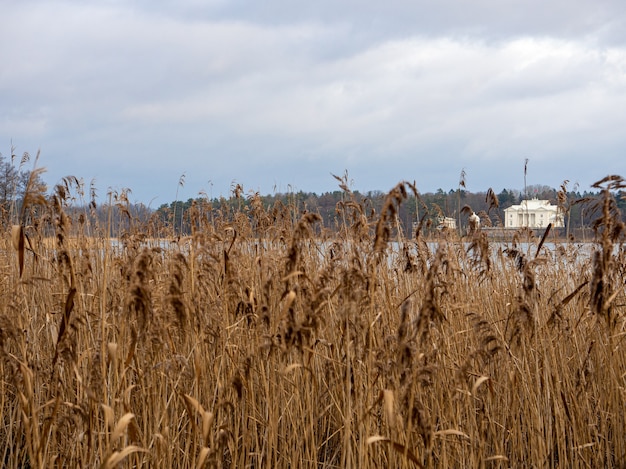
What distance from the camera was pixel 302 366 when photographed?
1.96m

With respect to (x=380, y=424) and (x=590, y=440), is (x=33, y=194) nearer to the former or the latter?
(x=380, y=424)

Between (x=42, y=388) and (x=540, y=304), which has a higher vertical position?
(x=540, y=304)

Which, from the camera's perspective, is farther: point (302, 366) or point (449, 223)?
point (449, 223)

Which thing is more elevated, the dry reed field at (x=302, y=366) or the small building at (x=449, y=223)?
the small building at (x=449, y=223)

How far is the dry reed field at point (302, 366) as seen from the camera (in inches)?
74.1

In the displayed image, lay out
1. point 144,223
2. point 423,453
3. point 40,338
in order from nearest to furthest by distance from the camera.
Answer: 1. point 423,453
2. point 40,338
3. point 144,223

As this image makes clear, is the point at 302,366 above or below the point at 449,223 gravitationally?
below

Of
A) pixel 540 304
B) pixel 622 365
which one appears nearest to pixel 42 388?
pixel 540 304

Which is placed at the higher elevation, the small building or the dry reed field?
the small building

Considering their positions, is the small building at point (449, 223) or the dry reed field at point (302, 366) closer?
the dry reed field at point (302, 366)

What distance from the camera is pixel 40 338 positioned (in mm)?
3721

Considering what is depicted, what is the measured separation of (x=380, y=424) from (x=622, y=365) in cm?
165

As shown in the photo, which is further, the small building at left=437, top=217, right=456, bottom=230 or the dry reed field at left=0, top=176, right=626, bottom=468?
the small building at left=437, top=217, right=456, bottom=230

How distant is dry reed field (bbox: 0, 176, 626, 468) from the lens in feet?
6.17
